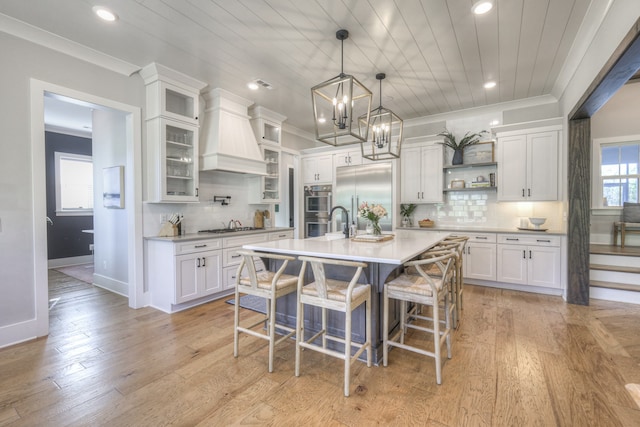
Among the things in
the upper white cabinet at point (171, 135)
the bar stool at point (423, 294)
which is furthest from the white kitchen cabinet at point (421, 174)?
the upper white cabinet at point (171, 135)

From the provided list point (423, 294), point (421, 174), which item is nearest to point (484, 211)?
point (421, 174)

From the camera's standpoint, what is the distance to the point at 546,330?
2928mm

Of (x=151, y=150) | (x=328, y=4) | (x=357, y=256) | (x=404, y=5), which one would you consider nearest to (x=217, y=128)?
(x=151, y=150)

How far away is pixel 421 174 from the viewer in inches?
201

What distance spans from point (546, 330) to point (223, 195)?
14.8 feet

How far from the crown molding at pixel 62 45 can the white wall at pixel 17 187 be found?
0.07m

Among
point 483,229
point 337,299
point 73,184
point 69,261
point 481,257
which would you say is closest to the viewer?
point 337,299

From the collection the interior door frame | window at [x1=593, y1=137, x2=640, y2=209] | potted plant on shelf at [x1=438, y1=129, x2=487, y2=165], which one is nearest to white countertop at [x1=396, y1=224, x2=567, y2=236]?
potted plant on shelf at [x1=438, y1=129, x2=487, y2=165]

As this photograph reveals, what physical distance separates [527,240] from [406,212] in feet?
6.14

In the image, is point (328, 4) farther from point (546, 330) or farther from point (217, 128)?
point (546, 330)

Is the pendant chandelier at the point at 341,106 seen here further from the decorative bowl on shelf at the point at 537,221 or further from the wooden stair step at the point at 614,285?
the wooden stair step at the point at 614,285

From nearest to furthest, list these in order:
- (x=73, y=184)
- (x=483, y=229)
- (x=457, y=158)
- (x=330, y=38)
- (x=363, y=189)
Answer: (x=330, y=38)
(x=483, y=229)
(x=457, y=158)
(x=363, y=189)
(x=73, y=184)

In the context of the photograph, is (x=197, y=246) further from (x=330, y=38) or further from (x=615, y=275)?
(x=615, y=275)

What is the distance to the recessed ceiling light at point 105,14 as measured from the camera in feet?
8.09
